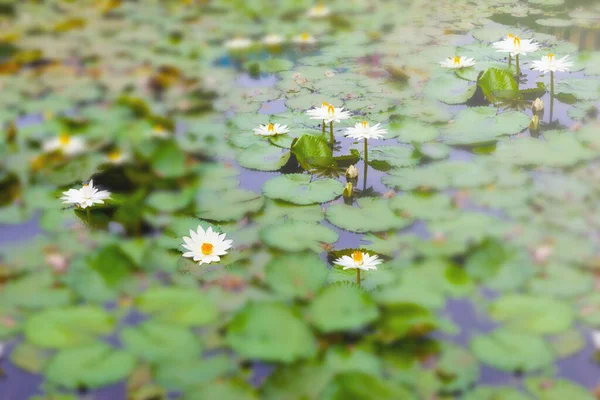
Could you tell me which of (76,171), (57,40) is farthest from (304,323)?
(57,40)

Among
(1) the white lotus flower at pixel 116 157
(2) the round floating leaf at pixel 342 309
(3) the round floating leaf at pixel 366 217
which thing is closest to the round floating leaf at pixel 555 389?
(2) the round floating leaf at pixel 342 309

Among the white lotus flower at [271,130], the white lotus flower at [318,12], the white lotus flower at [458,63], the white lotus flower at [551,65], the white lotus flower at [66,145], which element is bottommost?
the white lotus flower at [66,145]

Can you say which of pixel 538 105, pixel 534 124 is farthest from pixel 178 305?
pixel 538 105

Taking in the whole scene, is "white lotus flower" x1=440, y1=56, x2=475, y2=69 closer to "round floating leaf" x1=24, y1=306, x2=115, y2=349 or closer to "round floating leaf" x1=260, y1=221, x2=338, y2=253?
"round floating leaf" x1=260, y1=221, x2=338, y2=253

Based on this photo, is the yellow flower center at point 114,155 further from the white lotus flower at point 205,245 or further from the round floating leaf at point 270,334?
the round floating leaf at point 270,334

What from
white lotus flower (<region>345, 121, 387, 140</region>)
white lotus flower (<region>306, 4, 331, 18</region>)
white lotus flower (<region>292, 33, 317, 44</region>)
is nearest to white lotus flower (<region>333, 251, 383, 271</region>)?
white lotus flower (<region>345, 121, 387, 140</region>)

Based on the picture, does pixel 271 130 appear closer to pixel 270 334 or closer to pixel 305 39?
pixel 270 334
